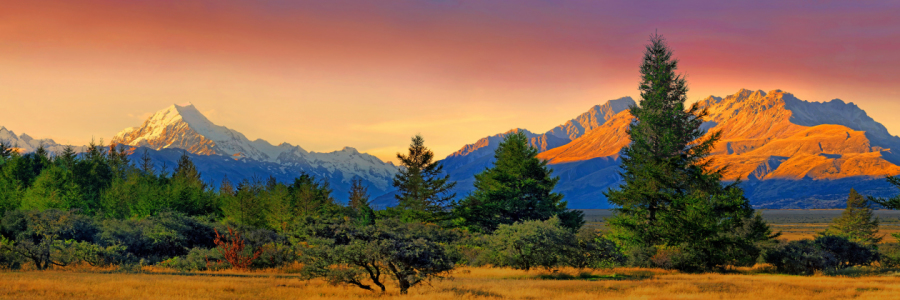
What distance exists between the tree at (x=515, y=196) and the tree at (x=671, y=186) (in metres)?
10.8

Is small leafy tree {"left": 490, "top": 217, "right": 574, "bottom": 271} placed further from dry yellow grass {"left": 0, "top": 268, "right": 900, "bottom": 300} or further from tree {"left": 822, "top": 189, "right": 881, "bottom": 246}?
tree {"left": 822, "top": 189, "right": 881, "bottom": 246}

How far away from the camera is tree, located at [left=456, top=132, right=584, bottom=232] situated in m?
54.1

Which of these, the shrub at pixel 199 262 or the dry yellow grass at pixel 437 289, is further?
the shrub at pixel 199 262

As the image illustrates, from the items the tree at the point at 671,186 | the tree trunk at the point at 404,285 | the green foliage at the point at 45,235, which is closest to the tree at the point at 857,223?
the tree at the point at 671,186

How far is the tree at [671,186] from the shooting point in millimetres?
38344

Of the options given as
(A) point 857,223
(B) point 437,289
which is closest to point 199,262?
(B) point 437,289

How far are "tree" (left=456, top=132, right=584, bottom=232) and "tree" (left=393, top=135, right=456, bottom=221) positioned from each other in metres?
8.97

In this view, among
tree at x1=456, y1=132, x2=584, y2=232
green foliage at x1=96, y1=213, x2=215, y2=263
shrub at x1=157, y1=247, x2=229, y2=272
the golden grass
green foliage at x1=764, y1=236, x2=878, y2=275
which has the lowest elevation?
the golden grass

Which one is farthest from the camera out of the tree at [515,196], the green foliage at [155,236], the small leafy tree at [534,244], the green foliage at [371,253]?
the tree at [515,196]

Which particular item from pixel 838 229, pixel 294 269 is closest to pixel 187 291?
pixel 294 269

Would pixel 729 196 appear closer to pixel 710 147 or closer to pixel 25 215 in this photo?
pixel 710 147

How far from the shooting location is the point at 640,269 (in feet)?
131

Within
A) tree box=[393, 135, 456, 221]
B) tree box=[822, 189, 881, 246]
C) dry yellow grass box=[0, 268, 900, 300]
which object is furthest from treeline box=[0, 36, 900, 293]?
tree box=[822, 189, 881, 246]

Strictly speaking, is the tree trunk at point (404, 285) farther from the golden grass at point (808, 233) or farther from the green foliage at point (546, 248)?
the golden grass at point (808, 233)
